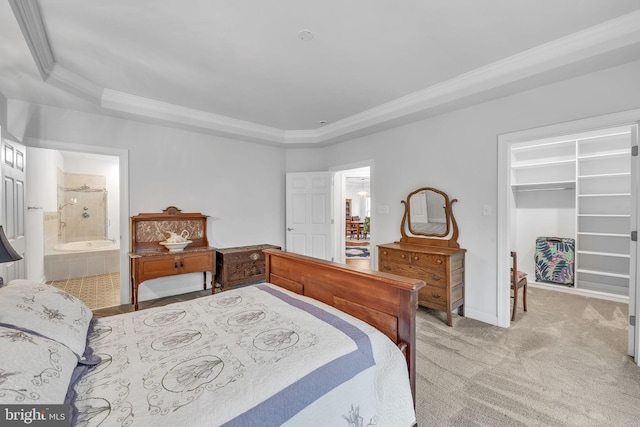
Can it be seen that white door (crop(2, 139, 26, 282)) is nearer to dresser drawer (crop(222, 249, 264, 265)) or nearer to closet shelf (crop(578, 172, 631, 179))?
dresser drawer (crop(222, 249, 264, 265))

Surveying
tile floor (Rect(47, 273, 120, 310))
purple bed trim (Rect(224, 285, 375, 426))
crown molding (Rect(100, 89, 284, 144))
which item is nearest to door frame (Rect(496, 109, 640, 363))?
purple bed trim (Rect(224, 285, 375, 426))

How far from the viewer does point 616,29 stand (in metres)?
2.08

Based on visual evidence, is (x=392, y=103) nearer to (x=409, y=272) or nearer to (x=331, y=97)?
(x=331, y=97)

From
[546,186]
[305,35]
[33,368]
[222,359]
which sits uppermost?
[305,35]

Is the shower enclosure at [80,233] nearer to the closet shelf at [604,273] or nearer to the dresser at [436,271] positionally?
the dresser at [436,271]

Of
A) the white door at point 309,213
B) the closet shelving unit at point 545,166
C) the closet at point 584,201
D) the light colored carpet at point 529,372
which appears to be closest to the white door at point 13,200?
the white door at point 309,213

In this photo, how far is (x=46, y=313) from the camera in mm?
1277

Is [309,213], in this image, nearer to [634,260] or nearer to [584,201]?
[634,260]

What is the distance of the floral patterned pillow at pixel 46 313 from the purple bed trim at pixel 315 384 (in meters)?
0.82

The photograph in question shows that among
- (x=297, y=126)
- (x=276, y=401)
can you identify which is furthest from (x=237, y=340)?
(x=297, y=126)

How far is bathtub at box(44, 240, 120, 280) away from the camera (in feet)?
15.6

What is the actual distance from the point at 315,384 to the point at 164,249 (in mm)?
3400

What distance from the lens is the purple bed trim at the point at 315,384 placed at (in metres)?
0.95

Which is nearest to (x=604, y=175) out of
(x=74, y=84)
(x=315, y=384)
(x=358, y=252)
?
(x=315, y=384)
